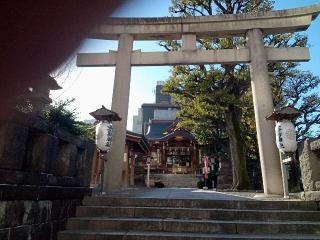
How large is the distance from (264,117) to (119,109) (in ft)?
14.8

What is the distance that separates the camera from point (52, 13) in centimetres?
406

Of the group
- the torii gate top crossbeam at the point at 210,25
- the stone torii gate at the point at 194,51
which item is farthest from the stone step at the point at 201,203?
the torii gate top crossbeam at the point at 210,25

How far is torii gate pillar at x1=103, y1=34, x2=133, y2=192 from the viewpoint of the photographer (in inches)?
339

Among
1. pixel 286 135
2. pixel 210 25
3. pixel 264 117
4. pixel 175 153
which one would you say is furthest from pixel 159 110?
pixel 286 135

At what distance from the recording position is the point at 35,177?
3871 millimetres

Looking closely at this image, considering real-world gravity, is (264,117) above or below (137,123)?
below

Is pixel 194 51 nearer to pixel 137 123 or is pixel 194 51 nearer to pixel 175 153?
pixel 175 153

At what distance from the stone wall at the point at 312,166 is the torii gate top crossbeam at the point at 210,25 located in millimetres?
5286

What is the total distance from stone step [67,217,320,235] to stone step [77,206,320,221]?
250mm

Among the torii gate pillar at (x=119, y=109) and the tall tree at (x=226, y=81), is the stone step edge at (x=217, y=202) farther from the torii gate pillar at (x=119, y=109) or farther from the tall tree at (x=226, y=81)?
the tall tree at (x=226, y=81)

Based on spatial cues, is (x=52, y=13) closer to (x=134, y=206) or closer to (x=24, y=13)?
(x=24, y=13)

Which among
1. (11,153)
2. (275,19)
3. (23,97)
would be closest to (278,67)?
(275,19)

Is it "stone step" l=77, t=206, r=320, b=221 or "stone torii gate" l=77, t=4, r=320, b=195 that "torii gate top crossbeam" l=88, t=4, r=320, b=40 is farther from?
"stone step" l=77, t=206, r=320, b=221

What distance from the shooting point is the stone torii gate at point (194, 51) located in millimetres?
8930
